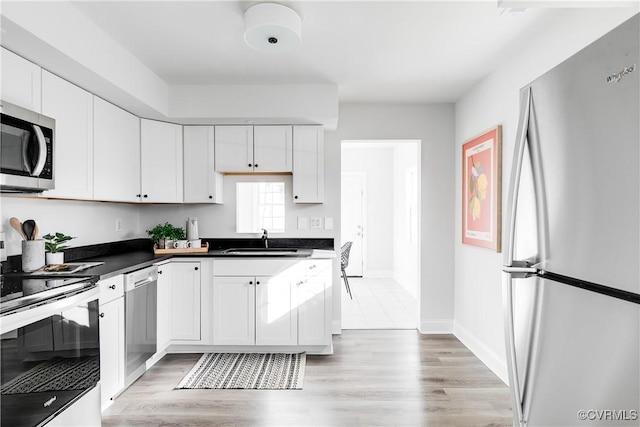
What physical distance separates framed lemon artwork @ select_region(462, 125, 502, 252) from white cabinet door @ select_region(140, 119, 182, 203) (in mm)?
2740

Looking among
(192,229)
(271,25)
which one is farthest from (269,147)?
(271,25)

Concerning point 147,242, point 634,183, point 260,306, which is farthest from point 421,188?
point 634,183

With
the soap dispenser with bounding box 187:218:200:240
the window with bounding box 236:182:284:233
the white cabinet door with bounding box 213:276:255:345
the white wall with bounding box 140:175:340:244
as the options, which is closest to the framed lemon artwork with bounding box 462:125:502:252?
the white wall with bounding box 140:175:340:244

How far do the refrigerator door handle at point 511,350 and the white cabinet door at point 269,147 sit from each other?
8.71 feet

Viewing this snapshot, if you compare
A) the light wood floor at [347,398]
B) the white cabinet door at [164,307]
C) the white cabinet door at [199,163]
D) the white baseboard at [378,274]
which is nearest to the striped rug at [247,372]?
the light wood floor at [347,398]

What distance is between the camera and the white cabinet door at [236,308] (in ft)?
10.5

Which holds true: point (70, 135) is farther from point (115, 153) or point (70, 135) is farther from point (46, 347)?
point (46, 347)

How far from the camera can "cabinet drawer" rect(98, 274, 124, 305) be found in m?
2.24

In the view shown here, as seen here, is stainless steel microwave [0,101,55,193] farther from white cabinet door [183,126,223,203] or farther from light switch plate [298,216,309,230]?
light switch plate [298,216,309,230]

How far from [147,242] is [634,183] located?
3.92 meters

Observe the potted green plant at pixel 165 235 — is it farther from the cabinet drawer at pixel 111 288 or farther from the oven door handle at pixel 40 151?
the oven door handle at pixel 40 151

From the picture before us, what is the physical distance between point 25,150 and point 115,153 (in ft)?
3.29

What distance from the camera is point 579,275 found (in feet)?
3.01

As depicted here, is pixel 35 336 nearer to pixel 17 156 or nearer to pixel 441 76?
pixel 17 156
